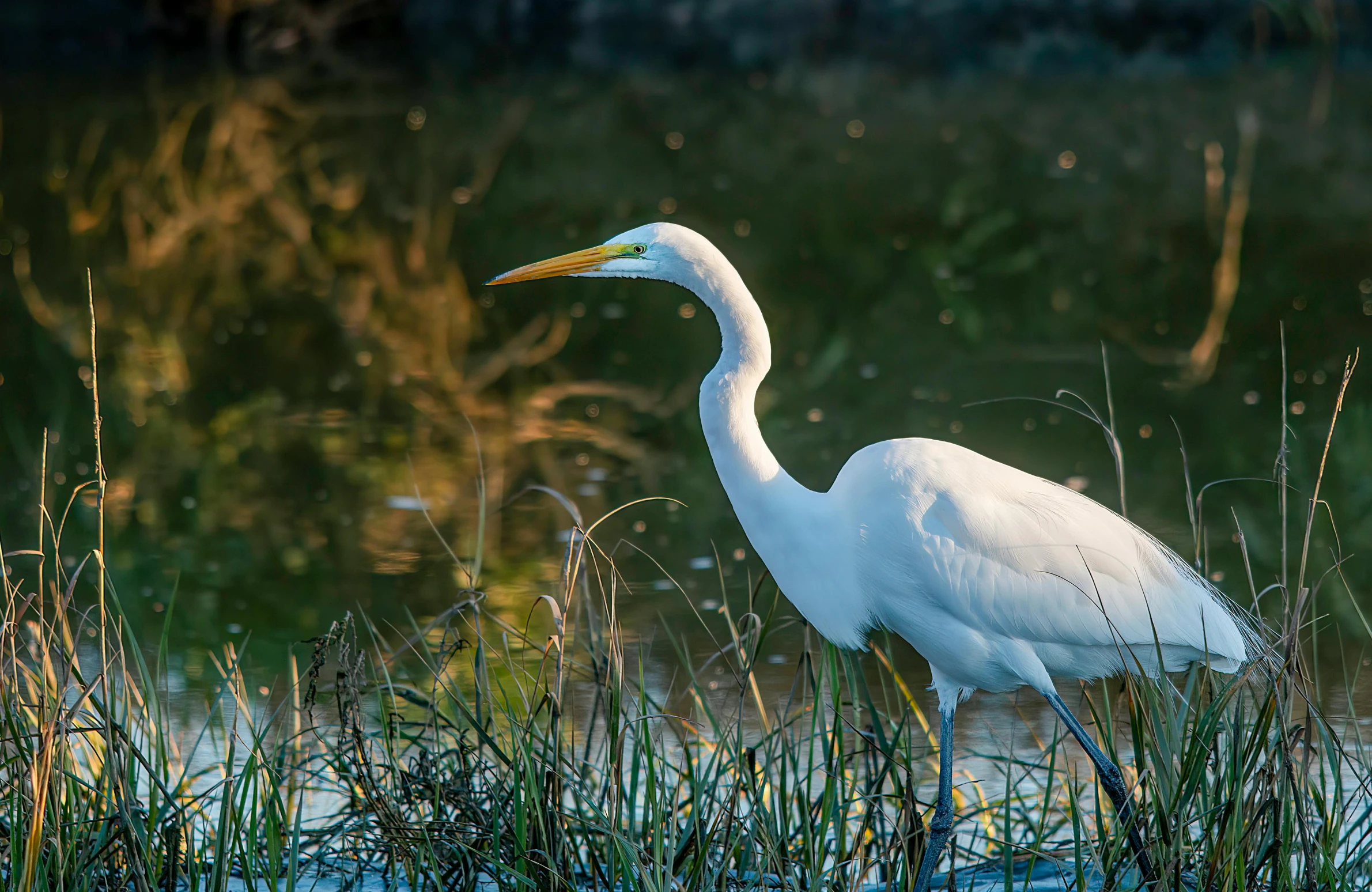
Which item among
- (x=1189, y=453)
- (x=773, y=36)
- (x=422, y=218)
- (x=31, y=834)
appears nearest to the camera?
(x=31, y=834)

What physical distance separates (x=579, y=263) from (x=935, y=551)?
73 cm

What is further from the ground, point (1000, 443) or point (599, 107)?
point (599, 107)

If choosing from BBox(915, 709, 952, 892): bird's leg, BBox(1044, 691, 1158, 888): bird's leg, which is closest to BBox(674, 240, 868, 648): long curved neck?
BBox(915, 709, 952, 892): bird's leg

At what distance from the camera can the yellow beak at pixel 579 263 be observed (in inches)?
94.7

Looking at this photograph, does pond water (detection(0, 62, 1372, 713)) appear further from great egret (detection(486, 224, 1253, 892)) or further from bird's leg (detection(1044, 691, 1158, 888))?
bird's leg (detection(1044, 691, 1158, 888))

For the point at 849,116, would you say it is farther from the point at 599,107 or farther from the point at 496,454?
the point at 496,454

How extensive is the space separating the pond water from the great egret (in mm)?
259

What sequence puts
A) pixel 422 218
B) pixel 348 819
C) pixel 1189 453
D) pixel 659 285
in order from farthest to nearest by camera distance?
pixel 422 218
pixel 659 285
pixel 1189 453
pixel 348 819

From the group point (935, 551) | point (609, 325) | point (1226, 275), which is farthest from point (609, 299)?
point (935, 551)

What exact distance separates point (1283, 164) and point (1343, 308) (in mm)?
3960

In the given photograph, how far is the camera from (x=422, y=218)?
32.8 ft

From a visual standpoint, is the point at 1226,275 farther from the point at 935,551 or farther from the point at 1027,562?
the point at 935,551

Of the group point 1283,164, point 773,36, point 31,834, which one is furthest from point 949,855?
point 773,36

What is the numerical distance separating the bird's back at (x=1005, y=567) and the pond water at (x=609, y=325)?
0.34 metres
